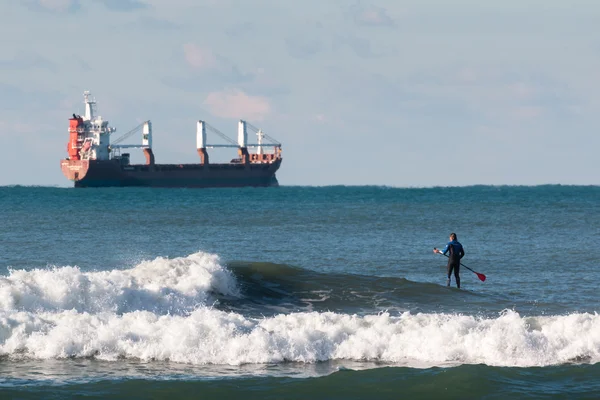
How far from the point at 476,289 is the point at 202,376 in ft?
34.0

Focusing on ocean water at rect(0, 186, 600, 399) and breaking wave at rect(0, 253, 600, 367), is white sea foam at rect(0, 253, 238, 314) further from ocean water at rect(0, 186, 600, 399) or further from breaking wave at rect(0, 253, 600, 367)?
breaking wave at rect(0, 253, 600, 367)

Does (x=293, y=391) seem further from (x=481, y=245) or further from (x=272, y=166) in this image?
(x=272, y=166)

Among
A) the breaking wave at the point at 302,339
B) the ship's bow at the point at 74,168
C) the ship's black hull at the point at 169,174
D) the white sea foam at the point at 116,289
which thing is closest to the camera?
the breaking wave at the point at 302,339

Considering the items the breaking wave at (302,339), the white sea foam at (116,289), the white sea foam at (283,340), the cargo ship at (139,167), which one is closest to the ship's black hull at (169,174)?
the cargo ship at (139,167)

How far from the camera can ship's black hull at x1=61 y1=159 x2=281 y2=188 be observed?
4011 inches

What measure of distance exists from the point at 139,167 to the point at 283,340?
95698 mm

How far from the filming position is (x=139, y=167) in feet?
347

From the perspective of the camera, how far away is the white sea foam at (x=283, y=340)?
12070 millimetres

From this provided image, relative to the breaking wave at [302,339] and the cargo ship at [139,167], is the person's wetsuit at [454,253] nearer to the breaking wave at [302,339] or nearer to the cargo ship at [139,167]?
the breaking wave at [302,339]

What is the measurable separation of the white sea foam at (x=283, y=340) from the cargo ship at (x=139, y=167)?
90.0 metres

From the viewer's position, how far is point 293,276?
68.4ft

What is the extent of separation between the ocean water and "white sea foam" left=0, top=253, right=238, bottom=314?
0.03 m

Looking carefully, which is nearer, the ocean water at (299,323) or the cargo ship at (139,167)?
the ocean water at (299,323)

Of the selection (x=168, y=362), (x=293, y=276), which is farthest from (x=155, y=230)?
(x=168, y=362)
